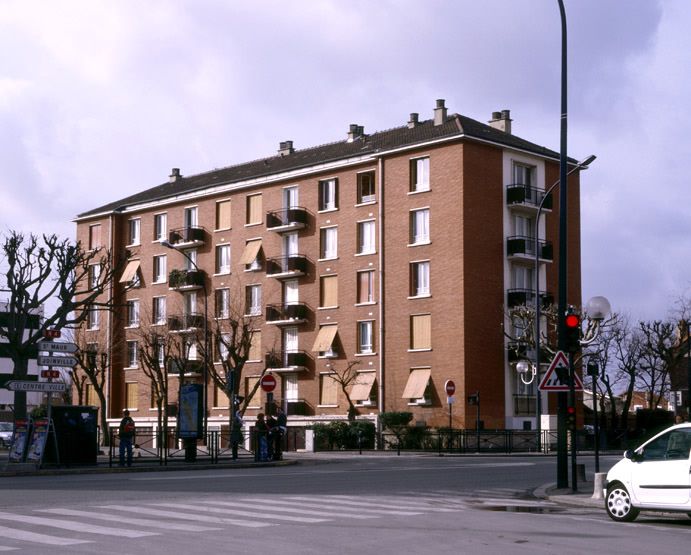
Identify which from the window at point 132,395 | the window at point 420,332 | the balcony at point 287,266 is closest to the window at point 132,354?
the window at point 132,395

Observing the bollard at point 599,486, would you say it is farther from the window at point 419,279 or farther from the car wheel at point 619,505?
the window at point 419,279

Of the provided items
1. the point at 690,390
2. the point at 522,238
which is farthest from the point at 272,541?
the point at 522,238

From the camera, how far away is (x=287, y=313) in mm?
64875

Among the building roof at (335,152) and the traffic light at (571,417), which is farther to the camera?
the building roof at (335,152)

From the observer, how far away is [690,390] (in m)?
36.9

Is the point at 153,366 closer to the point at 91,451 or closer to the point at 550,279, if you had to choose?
the point at 550,279

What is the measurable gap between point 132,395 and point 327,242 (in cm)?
1878

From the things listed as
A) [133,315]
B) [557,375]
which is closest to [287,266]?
[133,315]

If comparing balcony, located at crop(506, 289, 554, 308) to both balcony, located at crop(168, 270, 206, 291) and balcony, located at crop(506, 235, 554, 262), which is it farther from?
balcony, located at crop(168, 270, 206, 291)

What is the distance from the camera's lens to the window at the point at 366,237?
2434 inches

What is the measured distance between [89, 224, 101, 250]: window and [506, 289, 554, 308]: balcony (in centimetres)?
3092

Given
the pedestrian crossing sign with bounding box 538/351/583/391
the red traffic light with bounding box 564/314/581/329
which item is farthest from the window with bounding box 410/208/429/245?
the pedestrian crossing sign with bounding box 538/351/583/391

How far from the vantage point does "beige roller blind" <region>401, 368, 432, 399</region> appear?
5784 centimetres

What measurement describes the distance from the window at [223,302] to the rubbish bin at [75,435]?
3616 cm
